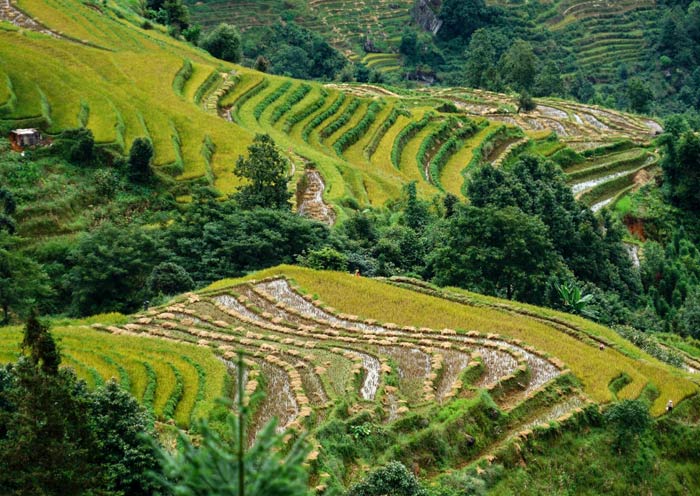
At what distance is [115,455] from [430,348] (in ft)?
31.3

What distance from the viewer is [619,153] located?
58188 mm

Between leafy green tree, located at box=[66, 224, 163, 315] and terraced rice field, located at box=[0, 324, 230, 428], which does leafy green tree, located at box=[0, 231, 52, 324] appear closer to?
leafy green tree, located at box=[66, 224, 163, 315]

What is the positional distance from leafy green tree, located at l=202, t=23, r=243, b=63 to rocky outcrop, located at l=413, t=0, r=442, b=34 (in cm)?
3720

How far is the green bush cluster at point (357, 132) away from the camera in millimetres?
50634

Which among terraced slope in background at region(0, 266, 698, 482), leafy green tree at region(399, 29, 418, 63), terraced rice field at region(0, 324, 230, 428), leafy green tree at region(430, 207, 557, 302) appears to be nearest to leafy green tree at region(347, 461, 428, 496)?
terraced slope in background at region(0, 266, 698, 482)

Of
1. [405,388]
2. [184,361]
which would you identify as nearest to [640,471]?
[405,388]

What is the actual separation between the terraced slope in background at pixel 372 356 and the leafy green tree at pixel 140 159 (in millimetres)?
11183

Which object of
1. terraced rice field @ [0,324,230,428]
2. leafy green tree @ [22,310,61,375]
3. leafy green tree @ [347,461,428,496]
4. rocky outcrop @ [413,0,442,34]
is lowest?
terraced rice field @ [0,324,230,428]

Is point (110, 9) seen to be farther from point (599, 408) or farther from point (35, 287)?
point (599, 408)

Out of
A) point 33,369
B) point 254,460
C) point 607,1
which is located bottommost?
point 33,369

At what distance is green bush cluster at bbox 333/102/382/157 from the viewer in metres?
50.6

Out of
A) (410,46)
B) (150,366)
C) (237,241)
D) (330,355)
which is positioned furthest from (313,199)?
(410,46)

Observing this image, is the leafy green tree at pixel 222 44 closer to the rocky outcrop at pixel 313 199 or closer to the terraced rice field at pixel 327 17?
the rocky outcrop at pixel 313 199

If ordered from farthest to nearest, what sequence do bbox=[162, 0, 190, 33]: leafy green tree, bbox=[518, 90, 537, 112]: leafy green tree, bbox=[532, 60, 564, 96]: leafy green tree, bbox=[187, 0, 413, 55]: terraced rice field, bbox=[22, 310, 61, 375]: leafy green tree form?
bbox=[187, 0, 413, 55]: terraced rice field → bbox=[532, 60, 564, 96]: leafy green tree → bbox=[162, 0, 190, 33]: leafy green tree → bbox=[518, 90, 537, 112]: leafy green tree → bbox=[22, 310, 61, 375]: leafy green tree
